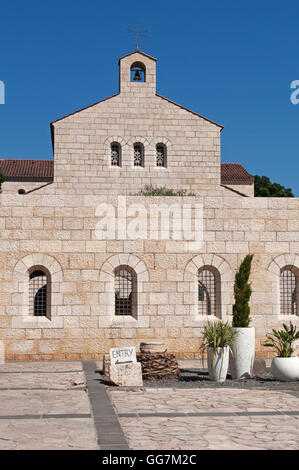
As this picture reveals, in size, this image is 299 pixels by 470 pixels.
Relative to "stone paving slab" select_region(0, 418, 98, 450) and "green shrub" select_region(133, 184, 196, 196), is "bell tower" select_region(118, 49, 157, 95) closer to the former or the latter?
"green shrub" select_region(133, 184, 196, 196)

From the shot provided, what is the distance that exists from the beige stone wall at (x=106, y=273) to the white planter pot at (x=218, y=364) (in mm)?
3261

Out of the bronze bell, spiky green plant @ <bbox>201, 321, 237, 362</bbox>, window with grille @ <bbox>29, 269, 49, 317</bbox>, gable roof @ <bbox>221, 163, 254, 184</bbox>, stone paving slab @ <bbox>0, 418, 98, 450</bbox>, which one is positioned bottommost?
stone paving slab @ <bbox>0, 418, 98, 450</bbox>

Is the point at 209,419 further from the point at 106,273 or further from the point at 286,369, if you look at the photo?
the point at 106,273

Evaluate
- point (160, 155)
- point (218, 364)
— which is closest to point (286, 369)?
point (218, 364)

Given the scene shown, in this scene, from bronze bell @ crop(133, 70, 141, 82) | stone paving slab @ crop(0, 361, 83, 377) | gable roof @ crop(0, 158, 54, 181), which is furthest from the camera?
gable roof @ crop(0, 158, 54, 181)

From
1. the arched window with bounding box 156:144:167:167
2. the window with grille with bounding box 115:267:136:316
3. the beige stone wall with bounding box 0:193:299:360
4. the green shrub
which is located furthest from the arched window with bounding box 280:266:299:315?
the arched window with bounding box 156:144:167:167

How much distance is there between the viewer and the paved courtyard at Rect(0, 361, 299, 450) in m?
6.29

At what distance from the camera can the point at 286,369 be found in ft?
36.7

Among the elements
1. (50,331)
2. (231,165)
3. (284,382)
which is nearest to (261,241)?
(284,382)

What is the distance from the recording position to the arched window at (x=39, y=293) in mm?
14516

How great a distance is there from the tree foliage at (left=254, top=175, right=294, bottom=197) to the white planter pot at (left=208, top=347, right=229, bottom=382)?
172ft

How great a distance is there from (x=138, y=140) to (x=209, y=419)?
21.2 metres

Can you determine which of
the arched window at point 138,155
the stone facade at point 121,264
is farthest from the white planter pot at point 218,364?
the arched window at point 138,155

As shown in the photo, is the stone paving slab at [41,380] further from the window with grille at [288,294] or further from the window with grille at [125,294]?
the window with grille at [288,294]
